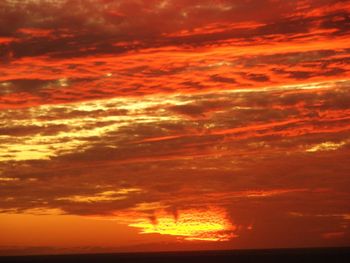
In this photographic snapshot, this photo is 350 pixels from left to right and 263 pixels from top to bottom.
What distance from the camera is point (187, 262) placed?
55.9 meters

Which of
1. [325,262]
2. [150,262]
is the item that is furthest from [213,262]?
[325,262]

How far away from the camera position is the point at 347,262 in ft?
139

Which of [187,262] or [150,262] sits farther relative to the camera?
[187,262]

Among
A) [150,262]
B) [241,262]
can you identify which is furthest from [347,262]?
[150,262]

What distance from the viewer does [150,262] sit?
172 ft

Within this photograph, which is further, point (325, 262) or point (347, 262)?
point (325, 262)

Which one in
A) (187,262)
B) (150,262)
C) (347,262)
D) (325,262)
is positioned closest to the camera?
(347,262)

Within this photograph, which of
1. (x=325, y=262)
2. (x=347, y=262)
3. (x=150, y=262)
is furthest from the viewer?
(x=150, y=262)

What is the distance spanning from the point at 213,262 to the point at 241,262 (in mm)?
4600

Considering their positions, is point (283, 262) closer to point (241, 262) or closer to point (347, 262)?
point (241, 262)

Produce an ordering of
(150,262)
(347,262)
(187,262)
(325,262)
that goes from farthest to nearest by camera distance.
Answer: (187,262) < (150,262) < (325,262) < (347,262)

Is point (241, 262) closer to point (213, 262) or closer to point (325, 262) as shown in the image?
point (213, 262)

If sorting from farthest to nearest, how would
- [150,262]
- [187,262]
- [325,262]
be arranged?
[187,262]
[150,262]
[325,262]

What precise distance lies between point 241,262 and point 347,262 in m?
13.6
